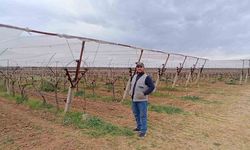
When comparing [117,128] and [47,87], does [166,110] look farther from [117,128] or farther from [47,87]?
[47,87]

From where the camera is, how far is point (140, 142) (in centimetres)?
633

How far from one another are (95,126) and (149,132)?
4.23 feet

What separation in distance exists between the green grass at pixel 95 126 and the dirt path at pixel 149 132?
10.7 inches

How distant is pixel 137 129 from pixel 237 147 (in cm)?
210

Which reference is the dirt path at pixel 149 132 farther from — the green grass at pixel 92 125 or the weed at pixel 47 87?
the weed at pixel 47 87

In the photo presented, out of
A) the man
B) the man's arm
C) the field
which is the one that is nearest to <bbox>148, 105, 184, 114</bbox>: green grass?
the field

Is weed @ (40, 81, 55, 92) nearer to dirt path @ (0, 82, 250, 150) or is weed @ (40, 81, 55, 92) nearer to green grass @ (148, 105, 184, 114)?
dirt path @ (0, 82, 250, 150)

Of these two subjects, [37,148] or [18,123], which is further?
[18,123]

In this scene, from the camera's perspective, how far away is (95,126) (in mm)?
7520

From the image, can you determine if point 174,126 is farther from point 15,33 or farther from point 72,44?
point 72,44

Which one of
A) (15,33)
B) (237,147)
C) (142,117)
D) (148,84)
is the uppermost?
(15,33)

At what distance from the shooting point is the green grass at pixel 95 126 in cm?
695

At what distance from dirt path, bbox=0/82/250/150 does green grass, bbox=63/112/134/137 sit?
271 millimetres

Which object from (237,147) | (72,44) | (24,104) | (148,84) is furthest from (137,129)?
(72,44)
